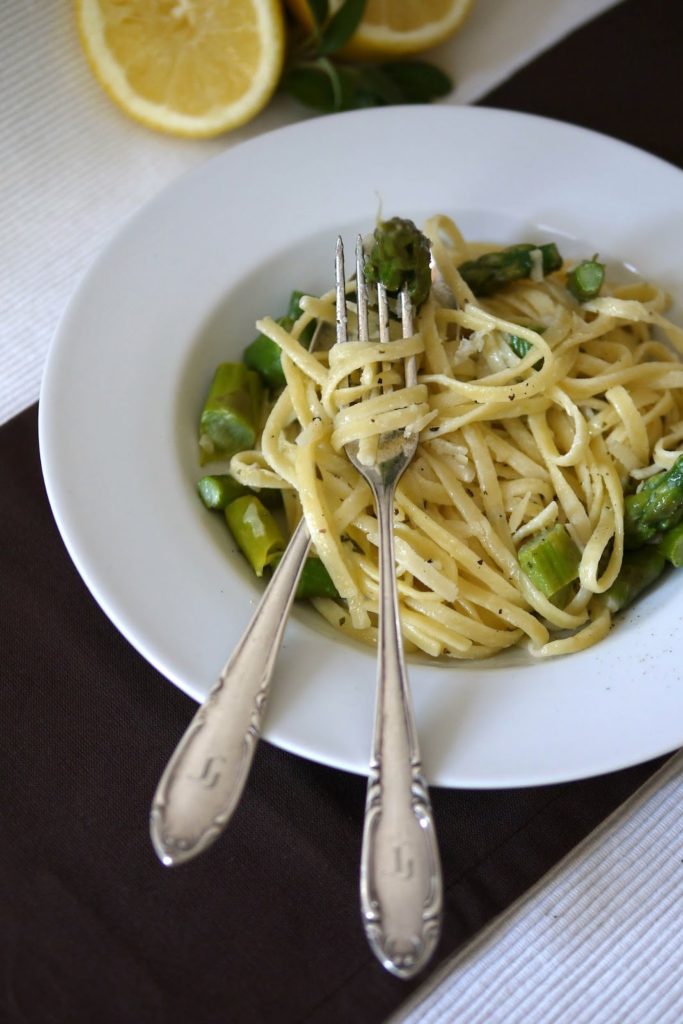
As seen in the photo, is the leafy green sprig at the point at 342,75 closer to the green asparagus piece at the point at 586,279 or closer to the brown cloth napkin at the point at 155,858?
the green asparagus piece at the point at 586,279

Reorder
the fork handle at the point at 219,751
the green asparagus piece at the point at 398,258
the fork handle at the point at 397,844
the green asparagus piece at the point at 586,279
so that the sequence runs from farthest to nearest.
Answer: the green asparagus piece at the point at 586,279
the green asparagus piece at the point at 398,258
the fork handle at the point at 219,751
the fork handle at the point at 397,844

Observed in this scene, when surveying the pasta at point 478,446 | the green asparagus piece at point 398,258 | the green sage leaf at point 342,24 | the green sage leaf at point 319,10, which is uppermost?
the green sage leaf at point 319,10

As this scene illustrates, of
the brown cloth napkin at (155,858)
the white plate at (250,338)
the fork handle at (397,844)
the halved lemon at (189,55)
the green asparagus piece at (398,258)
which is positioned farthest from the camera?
the halved lemon at (189,55)

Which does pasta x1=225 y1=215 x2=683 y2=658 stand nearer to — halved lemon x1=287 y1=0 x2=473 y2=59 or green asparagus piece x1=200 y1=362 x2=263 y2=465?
green asparagus piece x1=200 y1=362 x2=263 y2=465

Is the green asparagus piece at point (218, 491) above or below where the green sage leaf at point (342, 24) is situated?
below

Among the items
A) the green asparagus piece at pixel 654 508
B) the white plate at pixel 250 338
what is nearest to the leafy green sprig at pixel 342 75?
the white plate at pixel 250 338
